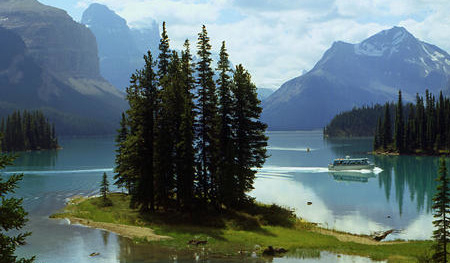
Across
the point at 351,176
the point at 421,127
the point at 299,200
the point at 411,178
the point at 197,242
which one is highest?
the point at 421,127

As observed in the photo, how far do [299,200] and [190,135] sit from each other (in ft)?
120

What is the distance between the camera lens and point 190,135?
5612cm

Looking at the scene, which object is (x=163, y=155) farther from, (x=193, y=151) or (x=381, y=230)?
(x=381, y=230)

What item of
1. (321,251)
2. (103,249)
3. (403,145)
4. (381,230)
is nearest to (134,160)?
(103,249)

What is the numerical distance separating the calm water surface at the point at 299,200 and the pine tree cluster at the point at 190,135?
1157 centimetres

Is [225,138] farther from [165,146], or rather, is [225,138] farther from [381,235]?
[381,235]

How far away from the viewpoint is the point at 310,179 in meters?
120

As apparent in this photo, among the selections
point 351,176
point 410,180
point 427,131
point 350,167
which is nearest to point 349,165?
point 350,167

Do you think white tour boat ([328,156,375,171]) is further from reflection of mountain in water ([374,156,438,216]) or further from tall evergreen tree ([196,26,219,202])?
tall evergreen tree ([196,26,219,202])

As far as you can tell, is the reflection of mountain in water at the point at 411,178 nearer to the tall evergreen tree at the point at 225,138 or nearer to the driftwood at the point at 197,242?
the tall evergreen tree at the point at 225,138

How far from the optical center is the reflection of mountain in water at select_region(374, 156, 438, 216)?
86725 millimetres

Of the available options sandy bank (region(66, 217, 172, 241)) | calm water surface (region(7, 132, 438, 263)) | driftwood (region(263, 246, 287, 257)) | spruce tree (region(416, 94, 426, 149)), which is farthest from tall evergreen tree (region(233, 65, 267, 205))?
spruce tree (region(416, 94, 426, 149))

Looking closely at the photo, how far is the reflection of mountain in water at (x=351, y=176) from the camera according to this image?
12069 cm

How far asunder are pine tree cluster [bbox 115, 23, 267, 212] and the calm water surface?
1157 cm
